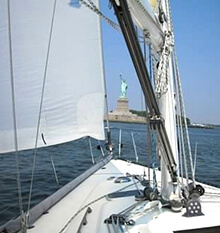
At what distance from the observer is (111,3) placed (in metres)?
1.03

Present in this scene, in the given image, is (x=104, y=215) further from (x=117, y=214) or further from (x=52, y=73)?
(x=52, y=73)

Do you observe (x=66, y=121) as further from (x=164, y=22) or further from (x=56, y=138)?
(x=164, y=22)

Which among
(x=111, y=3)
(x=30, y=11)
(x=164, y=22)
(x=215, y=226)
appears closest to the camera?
(x=111, y=3)

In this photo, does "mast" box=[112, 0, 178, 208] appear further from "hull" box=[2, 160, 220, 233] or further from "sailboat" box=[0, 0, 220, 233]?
"hull" box=[2, 160, 220, 233]

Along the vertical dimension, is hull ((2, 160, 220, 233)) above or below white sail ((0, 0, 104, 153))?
below

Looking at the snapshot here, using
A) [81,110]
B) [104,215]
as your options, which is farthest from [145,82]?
[81,110]

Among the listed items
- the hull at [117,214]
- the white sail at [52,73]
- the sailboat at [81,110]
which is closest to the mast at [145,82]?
the sailboat at [81,110]

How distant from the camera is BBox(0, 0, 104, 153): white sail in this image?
1652 millimetres

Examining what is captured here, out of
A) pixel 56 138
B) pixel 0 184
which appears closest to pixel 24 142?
pixel 56 138

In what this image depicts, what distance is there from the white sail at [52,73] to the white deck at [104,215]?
51cm

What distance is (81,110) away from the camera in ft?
8.10

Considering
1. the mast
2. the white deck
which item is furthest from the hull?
the mast

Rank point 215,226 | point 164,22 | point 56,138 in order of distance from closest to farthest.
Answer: point 215,226
point 164,22
point 56,138

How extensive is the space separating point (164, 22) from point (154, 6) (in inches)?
5.3
